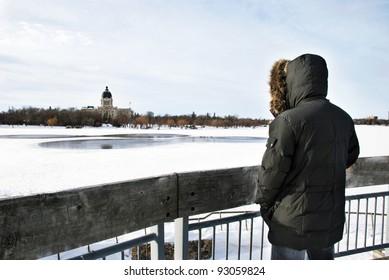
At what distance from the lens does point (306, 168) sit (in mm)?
1861

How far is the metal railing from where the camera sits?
2.15 meters

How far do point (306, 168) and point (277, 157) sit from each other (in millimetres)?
189

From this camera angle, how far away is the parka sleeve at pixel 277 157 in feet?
5.95

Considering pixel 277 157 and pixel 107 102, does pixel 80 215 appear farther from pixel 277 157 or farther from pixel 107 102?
pixel 107 102

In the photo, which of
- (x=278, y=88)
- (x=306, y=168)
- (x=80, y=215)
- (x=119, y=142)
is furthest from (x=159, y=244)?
(x=119, y=142)

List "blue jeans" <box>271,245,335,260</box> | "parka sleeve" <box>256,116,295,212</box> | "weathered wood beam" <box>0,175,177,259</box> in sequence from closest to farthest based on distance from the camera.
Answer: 1. "weathered wood beam" <box>0,175,177,259</box>
2. "parka sleeve" <box>256,116,295,212</box>
3. "blue jeans" <box>271,245,335,260</box>

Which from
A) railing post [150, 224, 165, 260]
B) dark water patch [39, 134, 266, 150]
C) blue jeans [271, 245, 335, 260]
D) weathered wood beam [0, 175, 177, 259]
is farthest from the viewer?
dark water patch [39, 134, 266, 150]

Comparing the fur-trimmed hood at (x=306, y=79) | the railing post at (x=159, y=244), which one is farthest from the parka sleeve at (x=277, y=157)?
the railing post at (x=159, y=244)

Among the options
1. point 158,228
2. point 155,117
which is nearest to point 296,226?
point 158,228

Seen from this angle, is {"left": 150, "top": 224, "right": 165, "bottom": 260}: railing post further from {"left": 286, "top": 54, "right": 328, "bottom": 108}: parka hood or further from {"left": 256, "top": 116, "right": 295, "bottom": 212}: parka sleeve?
{"left": 286, "top": 54, "right": 328, "bottom": 108}: parka hood

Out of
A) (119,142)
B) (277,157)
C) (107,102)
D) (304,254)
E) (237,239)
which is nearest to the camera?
(277,157)

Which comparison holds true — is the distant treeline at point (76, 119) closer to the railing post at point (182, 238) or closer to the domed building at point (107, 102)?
the domed building at point (107, 102)

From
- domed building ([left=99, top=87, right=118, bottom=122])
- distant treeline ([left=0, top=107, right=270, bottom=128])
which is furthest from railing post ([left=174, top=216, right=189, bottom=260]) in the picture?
domed building ([left=99, top=87, right=118, bottom=122])
